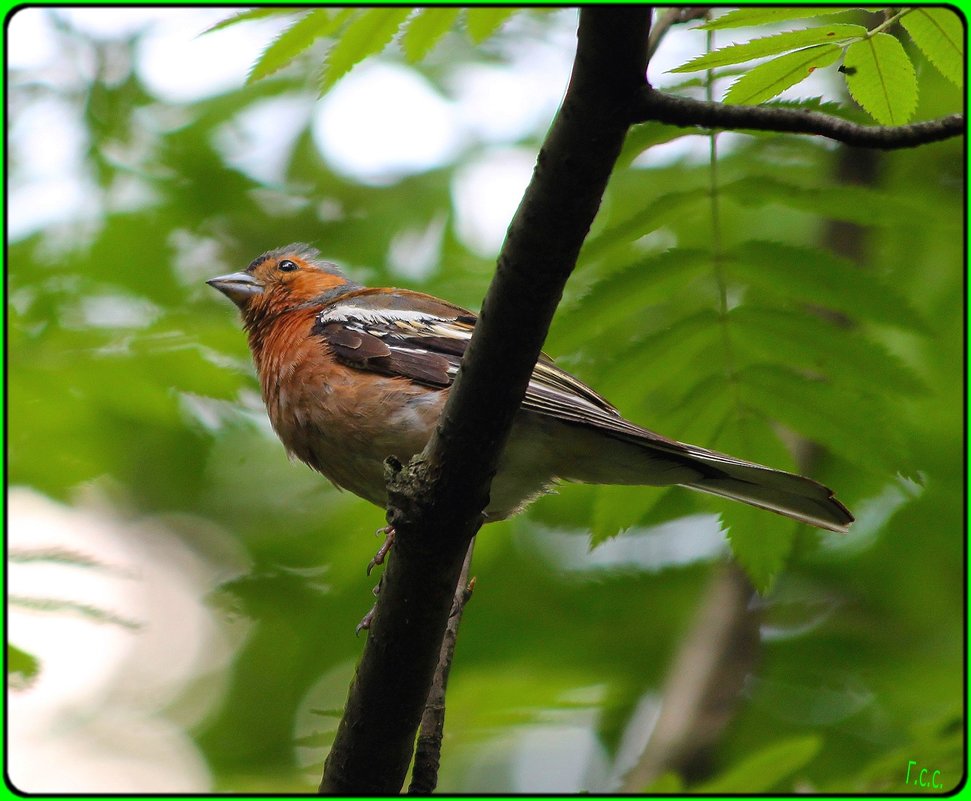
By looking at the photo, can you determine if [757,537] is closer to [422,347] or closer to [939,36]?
[422,347]

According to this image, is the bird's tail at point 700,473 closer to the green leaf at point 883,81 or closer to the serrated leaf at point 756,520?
the serrated leaf at point 756,520

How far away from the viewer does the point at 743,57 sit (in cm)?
306

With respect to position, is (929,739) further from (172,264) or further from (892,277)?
(172,264)

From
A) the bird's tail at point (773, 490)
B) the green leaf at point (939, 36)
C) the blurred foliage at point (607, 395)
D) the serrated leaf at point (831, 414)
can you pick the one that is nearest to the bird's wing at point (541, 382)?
the bird's tail at point (773, 490)

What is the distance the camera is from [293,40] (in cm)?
363

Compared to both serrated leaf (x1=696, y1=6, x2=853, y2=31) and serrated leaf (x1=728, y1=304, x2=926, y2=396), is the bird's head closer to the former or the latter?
serrated leaf (x1=728, y1=304, x2=926, y2=396)

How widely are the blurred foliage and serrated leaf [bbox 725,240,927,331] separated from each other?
0.04 ft

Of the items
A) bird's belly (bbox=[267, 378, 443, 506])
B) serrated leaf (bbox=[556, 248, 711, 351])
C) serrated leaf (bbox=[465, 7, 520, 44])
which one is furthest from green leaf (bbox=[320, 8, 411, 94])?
bird's belly (bbox=[267, 378, 443, 506])

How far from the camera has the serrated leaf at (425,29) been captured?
3.50 metres

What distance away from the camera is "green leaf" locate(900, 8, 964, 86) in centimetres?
322

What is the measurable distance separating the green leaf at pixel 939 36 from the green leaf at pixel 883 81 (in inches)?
4.1

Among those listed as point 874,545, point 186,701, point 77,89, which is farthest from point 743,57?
point 186,701

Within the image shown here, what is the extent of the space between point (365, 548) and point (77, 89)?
4.37 m

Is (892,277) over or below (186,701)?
over
